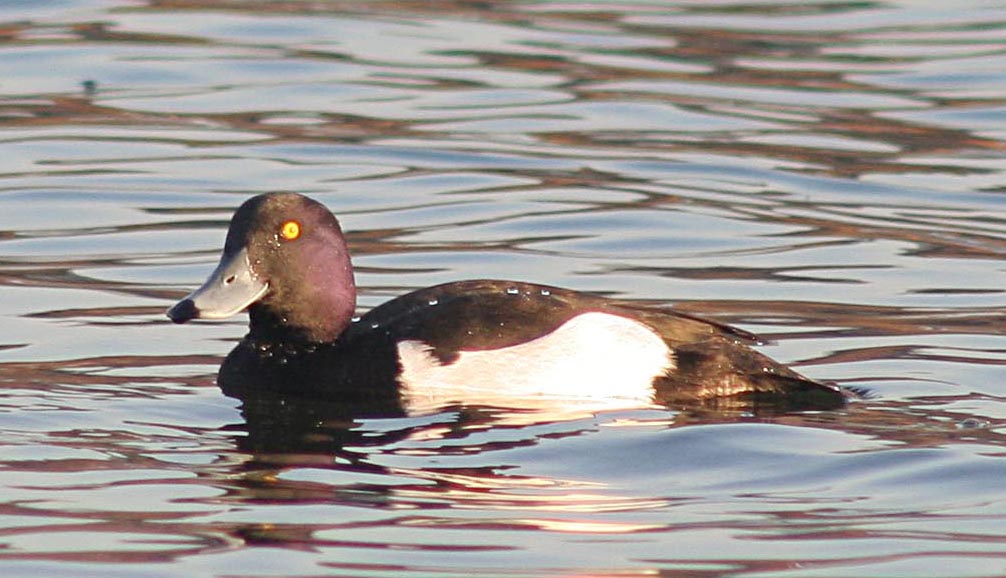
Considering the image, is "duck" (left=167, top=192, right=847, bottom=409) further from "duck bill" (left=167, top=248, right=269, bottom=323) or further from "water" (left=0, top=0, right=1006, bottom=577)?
"water" (left=0, top=0, right=1006, bottom=577)

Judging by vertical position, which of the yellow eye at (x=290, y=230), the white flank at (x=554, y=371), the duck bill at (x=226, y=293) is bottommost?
the white flank at (x=554, y=371)

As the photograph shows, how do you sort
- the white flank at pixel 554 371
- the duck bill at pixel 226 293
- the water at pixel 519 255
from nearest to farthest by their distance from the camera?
the water at pixel 519 255 → the white flank at pixel 554 371 → the duck bill at pixel 226 293

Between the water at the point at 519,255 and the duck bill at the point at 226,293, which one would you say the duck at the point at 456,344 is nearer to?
the duck bill at the point at 226,293

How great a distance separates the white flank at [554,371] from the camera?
8.22 meters

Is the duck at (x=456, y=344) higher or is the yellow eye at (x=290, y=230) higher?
the yellow eye at (x=290, y=230)

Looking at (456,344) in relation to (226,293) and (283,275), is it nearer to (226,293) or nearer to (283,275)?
(283,275)

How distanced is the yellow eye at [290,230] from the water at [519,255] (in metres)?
0.63

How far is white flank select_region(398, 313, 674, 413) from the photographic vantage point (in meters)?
8.22

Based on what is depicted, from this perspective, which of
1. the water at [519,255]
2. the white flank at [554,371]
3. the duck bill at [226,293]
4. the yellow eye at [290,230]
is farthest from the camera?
the yellow eye at [290,230]

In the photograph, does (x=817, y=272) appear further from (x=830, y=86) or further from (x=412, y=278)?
(x=830, y=86)

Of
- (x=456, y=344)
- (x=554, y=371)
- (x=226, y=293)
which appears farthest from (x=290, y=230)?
(x=554, y=371)

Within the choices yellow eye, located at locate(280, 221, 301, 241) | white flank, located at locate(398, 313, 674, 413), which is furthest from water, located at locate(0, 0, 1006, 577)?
yellow eye, located at locate(280, 221, 301, 241)

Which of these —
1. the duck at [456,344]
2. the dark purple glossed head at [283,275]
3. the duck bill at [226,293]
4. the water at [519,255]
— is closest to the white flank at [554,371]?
the duck at [456,344]

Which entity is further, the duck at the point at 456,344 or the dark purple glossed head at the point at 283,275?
the dark purple glossed head at the point at 283,275
